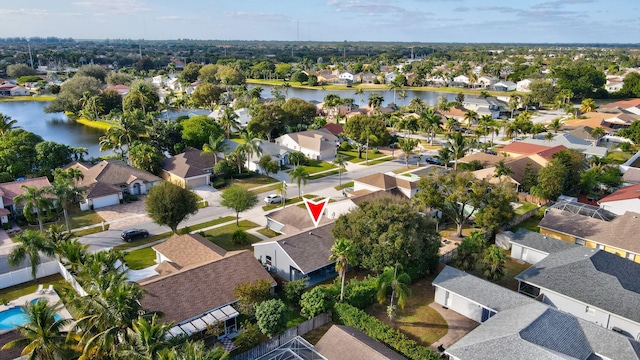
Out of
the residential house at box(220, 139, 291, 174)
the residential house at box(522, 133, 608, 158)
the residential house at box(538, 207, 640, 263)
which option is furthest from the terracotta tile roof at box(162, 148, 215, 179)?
the residential house at box(522, 133, 608, 158)

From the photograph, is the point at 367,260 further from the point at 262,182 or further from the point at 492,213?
the point at 262,182

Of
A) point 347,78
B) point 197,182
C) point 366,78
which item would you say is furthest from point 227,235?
point 366,78

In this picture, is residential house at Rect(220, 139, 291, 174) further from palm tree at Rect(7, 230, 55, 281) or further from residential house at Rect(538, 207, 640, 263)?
residential house at Rect(538, 207, 640, 263)

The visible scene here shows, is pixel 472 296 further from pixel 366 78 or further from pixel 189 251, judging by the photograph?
pixel 366 78

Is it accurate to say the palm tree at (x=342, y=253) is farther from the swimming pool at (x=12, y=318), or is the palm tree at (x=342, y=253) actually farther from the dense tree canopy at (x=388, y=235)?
the swimming pool at (x=12, y=318)

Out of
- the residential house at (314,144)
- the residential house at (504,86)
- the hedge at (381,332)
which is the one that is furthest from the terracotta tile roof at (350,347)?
the residential house at (504,86)

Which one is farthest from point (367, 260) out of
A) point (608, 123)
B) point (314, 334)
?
point (608, 123)
